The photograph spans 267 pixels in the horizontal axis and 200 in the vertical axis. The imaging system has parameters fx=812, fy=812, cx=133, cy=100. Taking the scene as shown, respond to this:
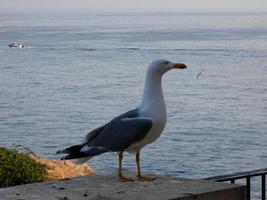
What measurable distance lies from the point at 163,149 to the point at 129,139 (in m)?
28.6

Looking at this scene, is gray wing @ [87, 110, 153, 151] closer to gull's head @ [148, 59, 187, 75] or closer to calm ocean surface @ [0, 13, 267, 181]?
gull's head @ [148, 59, 187, 75]

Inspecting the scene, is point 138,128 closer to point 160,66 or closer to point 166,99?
point 160,66

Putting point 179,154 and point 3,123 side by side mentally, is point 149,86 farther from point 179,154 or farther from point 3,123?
point 3,123

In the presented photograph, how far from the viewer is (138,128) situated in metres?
5.54

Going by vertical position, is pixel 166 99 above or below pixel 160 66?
above

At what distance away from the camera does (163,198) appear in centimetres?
488

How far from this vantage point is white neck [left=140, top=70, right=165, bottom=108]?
5.59 m

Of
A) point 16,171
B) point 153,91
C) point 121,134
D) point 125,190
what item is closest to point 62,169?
point 16,171

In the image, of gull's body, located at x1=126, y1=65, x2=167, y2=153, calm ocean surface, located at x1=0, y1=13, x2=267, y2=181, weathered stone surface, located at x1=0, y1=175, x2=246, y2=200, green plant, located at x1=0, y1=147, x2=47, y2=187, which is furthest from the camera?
calm ocean surface, located at x1=0, y1=13, x2=267, y2=181

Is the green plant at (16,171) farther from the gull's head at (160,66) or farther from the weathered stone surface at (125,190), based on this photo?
the gull's head at (160,66)

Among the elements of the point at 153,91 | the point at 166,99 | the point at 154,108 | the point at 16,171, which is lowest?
the point at 16,171

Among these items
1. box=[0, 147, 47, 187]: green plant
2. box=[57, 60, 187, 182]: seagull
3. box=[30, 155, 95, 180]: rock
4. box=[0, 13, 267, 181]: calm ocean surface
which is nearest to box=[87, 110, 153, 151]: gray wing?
box=[57, 60, 187, 182]: seagull

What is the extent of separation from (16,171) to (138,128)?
4.72m

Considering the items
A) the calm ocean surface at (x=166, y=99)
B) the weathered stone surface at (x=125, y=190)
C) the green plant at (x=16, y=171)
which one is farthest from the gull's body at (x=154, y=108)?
the calm ocean surface at (x=166, y=99)
